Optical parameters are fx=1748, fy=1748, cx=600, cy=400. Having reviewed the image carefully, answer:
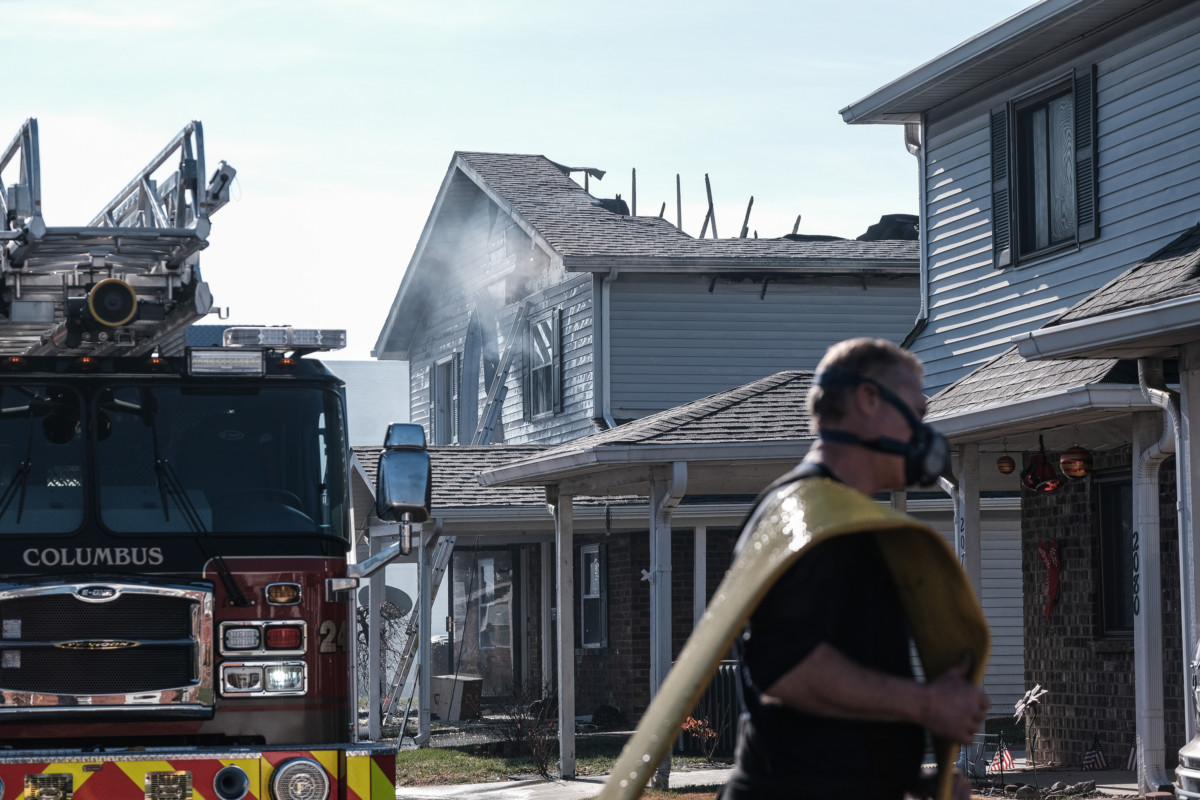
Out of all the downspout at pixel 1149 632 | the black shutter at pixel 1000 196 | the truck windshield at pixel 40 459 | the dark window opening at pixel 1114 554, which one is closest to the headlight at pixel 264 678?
the truck windshield at pixel 40 459

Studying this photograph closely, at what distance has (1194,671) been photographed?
841cm

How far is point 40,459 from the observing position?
7812mm

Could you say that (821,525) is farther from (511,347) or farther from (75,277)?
(511,347)

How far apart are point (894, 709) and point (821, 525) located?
0.36 meters

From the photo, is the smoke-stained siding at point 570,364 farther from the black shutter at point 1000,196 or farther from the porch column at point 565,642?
the black shutter at point 1000,196

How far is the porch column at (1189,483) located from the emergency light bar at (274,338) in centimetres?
452

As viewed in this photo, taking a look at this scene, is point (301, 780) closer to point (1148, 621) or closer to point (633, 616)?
point (1148, 621)

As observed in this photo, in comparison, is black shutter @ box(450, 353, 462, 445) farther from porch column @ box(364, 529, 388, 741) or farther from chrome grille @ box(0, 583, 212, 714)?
chrome grille @ box(0, 583, 212, 714)

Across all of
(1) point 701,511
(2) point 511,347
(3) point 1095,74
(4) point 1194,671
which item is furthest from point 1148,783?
(2) point 511,347

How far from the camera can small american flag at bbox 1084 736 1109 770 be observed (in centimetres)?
1345

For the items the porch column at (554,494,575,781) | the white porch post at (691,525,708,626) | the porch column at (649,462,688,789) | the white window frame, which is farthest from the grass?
the white window frame

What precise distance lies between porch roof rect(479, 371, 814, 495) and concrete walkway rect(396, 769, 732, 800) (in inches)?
101

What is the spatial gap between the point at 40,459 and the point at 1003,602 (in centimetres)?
1612

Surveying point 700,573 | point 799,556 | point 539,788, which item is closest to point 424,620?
point 700,573
